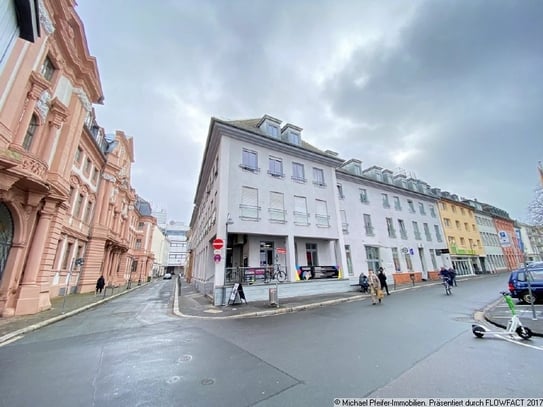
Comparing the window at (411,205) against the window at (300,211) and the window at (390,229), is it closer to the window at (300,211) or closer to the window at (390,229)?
the window at (390,229)

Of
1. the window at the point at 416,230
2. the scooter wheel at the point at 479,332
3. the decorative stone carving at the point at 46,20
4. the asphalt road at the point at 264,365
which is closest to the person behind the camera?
the asphalt road at the point at 264,365

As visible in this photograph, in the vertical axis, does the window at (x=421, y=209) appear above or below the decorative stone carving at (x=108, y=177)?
below

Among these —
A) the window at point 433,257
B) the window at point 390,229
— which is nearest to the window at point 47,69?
the window at point 390,229

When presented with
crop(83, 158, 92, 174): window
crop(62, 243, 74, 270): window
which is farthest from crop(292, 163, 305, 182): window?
crop(62, 243, 74, 270): window

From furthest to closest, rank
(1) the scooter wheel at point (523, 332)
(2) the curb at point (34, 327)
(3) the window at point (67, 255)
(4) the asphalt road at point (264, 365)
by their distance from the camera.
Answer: (3) the window at point (67, 255)
(2) the curb at point (34, 327)
(1) the scooter wheel at point (523, 332)
(4) the asphalt road at point (264, 365)

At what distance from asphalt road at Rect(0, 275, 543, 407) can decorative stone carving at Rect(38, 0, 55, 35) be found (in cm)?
1386

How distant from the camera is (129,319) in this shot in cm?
934

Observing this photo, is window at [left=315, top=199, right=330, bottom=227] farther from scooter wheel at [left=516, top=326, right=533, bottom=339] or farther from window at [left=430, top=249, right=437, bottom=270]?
Result: window at [left=430, top=249, right=437, bottom=270]

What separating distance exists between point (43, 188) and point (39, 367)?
9460mm

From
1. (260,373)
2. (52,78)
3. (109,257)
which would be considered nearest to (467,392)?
(260,373)

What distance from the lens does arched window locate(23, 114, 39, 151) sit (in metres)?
11.5

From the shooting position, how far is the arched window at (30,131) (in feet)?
37.8

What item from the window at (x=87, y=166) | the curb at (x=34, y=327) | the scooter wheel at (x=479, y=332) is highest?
the window at (x=87, y=166)

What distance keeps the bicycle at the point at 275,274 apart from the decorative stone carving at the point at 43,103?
15.0 metres
